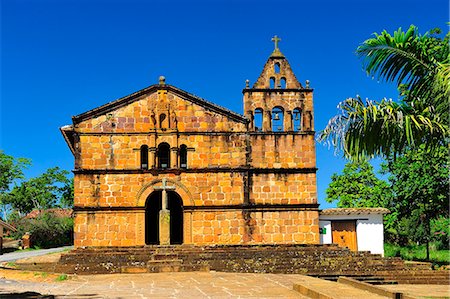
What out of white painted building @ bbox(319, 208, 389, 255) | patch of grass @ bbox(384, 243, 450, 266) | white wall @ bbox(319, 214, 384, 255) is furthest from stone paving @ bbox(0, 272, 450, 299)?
patch of grass @ bbox(384, 243, 450, 266)

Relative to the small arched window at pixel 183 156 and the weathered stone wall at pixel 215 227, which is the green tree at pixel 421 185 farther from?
the small arched window at pixel 183 156

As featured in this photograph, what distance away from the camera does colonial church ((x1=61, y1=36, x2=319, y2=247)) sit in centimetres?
2697

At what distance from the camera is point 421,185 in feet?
115

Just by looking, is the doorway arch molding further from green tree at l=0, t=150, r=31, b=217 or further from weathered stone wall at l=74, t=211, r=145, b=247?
green tree at l=0, t=150, r=31, b=217

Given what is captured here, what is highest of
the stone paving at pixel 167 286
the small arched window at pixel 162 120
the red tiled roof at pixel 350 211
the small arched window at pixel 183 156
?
the small arched window at pixel 162 120

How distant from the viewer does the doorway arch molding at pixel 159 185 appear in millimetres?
27141

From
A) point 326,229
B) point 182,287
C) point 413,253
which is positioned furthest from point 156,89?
point 413,253

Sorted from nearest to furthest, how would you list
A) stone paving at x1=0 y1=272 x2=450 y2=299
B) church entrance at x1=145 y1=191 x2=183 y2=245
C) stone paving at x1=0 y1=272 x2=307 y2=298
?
stone paving at x1=0 y1=272 x2=450 y2=299 → stone paving at x1=0 y1=272 x2=307 y2=298 → church entrance at x1=145 y1=191 x2=183 y2=245

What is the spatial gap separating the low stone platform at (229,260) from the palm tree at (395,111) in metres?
11.8

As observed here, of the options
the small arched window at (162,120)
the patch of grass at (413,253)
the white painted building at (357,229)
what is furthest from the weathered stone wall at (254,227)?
the patch of grass at (413,253)

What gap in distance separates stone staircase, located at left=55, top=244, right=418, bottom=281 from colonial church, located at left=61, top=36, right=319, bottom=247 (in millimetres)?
1497

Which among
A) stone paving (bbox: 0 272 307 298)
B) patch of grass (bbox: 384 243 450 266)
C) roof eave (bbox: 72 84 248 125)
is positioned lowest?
patch of grass (bbox: 384 243 450 266)

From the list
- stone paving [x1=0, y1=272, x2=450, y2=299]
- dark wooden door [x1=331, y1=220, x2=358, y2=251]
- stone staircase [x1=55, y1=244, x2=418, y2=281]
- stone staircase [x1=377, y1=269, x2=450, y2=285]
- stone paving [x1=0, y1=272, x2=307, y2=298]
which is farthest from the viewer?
dark wooden door [x1=331, y1=220, x2=358, y2=251]

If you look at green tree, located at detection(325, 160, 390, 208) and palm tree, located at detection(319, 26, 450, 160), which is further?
green tree, located at detection(325, 160, 390, 208)
